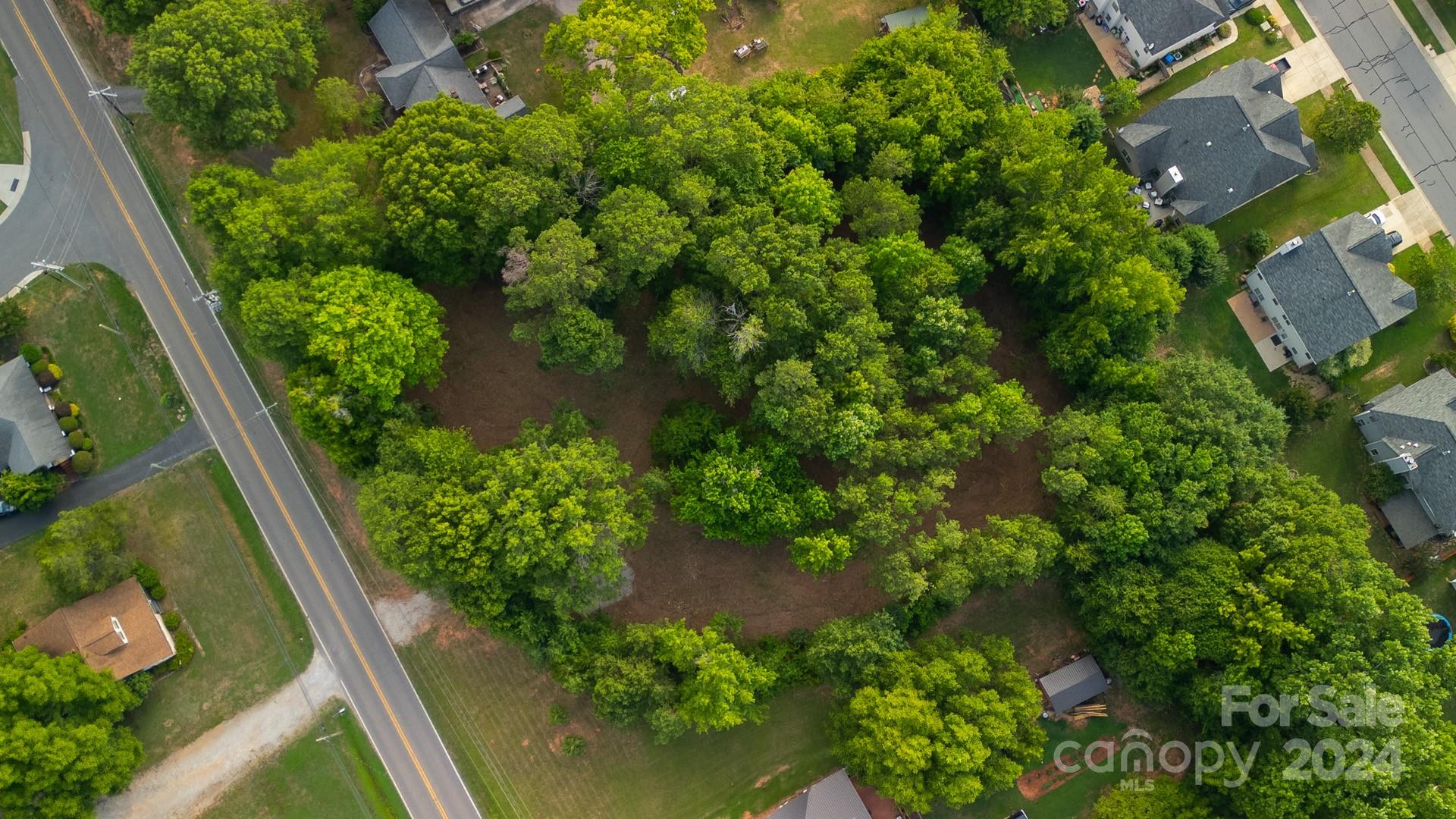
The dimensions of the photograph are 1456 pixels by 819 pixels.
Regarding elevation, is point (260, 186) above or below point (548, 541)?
above

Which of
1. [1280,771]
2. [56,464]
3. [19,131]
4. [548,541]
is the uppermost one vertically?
[19,131]

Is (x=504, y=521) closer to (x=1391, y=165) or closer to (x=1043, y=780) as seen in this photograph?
(x=1043, y=780)

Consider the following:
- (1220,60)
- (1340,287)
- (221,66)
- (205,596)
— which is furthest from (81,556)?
(1220,60)

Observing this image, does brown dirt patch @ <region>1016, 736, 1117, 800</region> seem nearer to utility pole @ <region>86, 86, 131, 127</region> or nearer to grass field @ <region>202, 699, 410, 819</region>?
grass field @ <region>202, 699, 410, 819</region>

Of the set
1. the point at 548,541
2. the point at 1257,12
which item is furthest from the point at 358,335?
the point at 1257,12

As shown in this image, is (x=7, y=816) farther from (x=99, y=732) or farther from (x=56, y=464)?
(x=56, y=464)

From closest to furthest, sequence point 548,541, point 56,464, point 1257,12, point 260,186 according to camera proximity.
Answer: point 548,541 → point 260,186 → point 56,464 → point 1257,12

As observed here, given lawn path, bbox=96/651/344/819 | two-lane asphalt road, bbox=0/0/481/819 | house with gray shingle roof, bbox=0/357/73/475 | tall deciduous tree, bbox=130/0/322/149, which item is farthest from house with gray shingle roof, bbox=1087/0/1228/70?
house with gray shingle roof, bbox=0/357/73/475

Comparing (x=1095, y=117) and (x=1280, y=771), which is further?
(x=1095, y=117)
